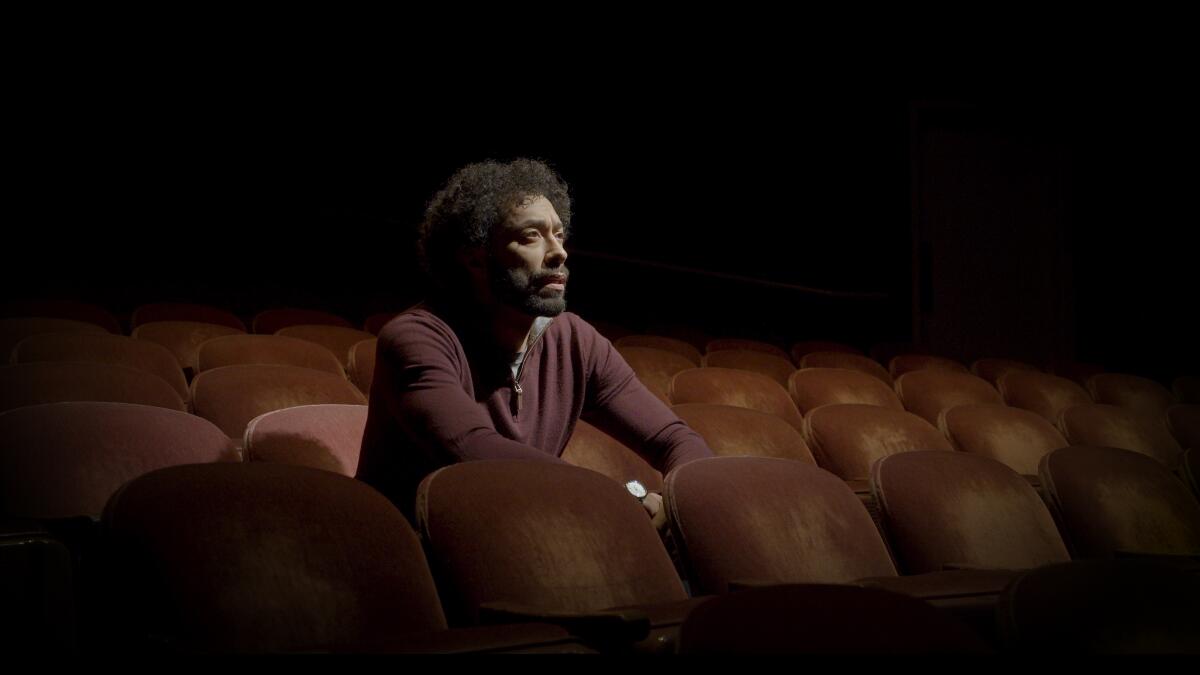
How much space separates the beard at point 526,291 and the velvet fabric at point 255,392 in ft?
0.98

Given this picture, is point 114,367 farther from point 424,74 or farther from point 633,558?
point 424,74

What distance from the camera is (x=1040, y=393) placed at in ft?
5.22

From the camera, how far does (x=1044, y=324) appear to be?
95.7 inches

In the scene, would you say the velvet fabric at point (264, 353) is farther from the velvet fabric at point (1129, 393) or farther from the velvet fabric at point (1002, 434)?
the velvet fabric at point (1129, 393)

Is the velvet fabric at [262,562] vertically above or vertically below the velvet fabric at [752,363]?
above

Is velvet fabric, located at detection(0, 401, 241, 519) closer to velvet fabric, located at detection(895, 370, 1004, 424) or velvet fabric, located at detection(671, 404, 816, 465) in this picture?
velvet fabric, located at detection(671, 404, 816, 465)

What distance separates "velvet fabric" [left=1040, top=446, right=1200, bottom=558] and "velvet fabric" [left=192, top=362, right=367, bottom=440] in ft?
2.14

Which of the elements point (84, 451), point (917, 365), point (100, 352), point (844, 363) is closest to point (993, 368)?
point (917, 365)

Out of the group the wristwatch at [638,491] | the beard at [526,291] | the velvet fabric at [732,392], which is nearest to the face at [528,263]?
the beard at [526,291]

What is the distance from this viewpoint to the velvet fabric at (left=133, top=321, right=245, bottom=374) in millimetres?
1152

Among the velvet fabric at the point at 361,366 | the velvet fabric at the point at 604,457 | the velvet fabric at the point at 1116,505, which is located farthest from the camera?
the velvet fabric at the point at 361,366

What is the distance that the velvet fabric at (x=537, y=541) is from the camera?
19.4 inches

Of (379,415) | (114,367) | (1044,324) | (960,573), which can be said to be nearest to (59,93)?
(114,367)

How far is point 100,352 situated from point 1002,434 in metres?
1.01
